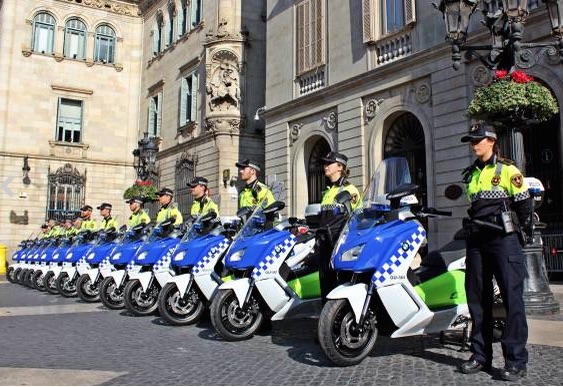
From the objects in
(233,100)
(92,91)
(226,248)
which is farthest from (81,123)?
(226,248)

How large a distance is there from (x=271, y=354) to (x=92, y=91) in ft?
88.0

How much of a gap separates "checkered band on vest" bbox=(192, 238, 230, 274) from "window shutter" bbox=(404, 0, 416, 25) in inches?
366

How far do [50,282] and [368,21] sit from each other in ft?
34.2

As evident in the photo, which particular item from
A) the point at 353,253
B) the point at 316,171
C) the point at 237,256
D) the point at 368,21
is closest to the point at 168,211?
the point at 237,256

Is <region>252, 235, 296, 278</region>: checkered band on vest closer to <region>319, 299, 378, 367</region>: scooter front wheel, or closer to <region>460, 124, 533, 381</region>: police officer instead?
<region>319, 299, 378, 367</region>: scooter front wheel

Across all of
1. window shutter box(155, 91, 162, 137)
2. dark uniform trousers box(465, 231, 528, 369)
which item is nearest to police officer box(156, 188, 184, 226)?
dark uniform trousers box(465, 231, 528, 369)

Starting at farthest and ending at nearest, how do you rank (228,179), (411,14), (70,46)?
(70,46) < (228,179) < (411,14)

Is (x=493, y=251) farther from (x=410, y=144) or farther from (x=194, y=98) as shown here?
(x=194, y=98)

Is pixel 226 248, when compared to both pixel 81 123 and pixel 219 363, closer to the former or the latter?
pixel 219 363

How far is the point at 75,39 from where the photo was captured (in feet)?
94.9

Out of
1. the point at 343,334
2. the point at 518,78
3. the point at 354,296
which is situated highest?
the point at 518,78

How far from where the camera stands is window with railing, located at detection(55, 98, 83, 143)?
2816cm

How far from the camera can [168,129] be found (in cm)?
2619

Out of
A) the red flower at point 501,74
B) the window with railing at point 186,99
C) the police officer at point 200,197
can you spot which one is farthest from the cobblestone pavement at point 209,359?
the window with railing at point 186,99
